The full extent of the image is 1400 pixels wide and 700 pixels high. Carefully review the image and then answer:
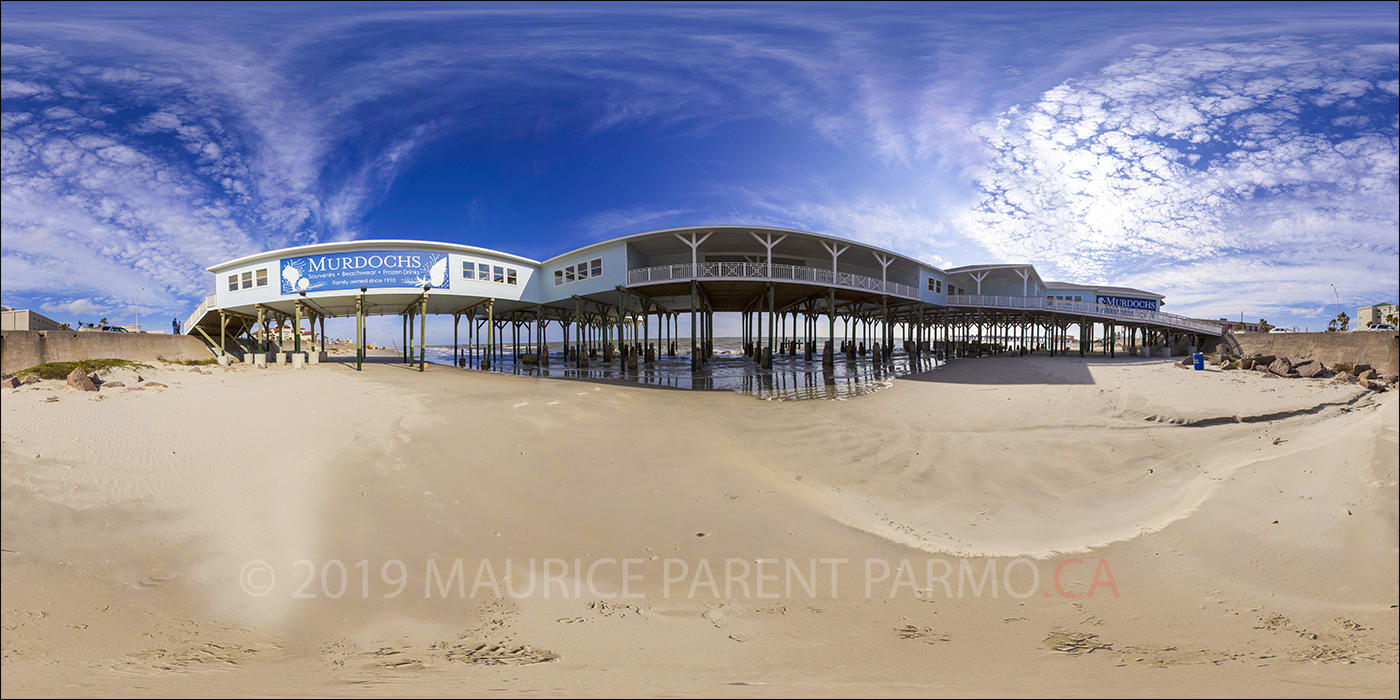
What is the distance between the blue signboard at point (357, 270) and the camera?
2231cm

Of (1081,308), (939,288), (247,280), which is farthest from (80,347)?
(1081,308)

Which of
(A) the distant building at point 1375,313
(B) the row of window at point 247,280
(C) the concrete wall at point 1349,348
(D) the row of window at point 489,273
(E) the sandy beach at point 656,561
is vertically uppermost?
(D) the row of window at point 489,273

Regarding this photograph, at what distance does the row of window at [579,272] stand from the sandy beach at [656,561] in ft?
59.1

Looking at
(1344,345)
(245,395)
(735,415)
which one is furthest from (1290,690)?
(1344,345)

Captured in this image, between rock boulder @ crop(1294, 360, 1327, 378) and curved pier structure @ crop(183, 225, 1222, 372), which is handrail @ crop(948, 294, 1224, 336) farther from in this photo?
rock boulder @ crop(1294, 360, 1327, 378)

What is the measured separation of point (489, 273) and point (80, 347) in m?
14.8

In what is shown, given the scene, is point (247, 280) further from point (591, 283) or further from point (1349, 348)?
point (1349, 348)

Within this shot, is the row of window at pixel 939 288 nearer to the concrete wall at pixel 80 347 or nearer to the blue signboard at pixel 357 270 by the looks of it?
the blue signboard at pixel 357 270

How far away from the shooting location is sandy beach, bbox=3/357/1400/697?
133 inches

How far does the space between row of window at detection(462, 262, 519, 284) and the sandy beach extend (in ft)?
55.2

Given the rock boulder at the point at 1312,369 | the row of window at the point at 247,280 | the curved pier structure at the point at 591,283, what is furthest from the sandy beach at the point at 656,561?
the row of window at the point at 247,280

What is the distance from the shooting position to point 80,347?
57.4 feet

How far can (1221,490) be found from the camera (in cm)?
601

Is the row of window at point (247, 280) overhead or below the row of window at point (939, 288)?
below
